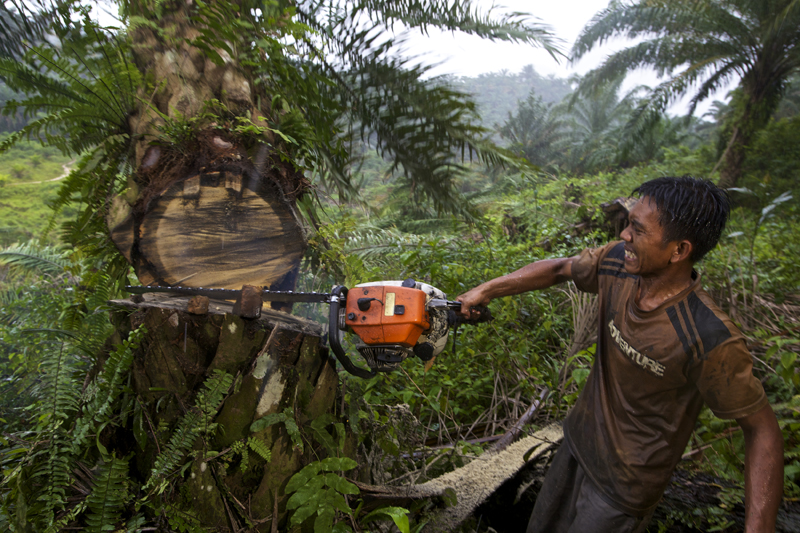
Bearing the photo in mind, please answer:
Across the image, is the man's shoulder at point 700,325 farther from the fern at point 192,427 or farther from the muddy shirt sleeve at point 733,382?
the fern at point 192,427

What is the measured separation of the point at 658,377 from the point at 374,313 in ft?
3.88

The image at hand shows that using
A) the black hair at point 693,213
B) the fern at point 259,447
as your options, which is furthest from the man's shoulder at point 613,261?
the fern at point 259,447

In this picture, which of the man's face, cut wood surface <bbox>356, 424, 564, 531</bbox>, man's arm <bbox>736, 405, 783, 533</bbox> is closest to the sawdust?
cut wood surface <bbox>356, 424, 564, 531</bbox>

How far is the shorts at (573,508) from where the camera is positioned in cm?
189

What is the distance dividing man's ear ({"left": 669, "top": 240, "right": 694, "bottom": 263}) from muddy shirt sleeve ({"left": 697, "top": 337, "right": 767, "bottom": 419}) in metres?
0.38

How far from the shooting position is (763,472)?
4.93ft

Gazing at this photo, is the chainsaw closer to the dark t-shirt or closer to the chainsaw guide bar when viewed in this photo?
the chainsaw guide bar

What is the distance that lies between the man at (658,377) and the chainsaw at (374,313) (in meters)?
0.37

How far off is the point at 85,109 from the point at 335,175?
130 cm

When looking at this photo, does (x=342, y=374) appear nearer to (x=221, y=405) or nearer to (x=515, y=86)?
(x=221, y=405)

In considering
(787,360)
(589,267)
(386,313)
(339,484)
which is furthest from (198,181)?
(787,360)

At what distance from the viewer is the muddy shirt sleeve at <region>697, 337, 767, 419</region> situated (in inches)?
61.2

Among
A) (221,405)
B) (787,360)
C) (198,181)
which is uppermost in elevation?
(198,181)

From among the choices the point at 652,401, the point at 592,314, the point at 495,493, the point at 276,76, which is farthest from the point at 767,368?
the point at 276,76
